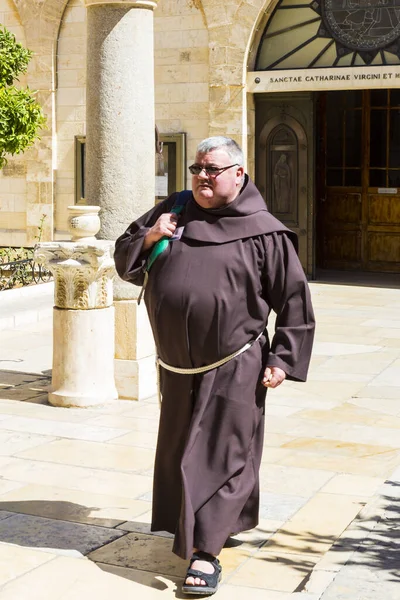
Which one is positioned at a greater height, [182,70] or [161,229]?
[182,70]

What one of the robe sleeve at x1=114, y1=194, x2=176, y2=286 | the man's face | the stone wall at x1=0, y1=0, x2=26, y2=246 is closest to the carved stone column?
the robe sleeve at x1=114, y1=194, x2=176, y2=286

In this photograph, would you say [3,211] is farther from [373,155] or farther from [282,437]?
[282,437]

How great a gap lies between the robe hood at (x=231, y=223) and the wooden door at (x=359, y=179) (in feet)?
43.3

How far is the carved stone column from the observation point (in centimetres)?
838

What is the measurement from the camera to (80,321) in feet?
27.7

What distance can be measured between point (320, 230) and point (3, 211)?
5.36 metres

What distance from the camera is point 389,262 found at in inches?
716

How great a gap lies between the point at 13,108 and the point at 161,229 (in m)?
9.21

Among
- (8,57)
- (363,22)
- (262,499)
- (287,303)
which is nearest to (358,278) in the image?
(363,22)

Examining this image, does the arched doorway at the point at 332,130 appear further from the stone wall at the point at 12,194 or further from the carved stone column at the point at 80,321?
the carved stone column at the point at 80,321

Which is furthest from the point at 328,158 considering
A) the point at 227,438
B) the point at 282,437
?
the point at 227,438

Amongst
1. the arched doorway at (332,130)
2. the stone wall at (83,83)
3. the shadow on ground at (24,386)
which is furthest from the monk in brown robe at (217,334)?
the stone wall at (83,83)

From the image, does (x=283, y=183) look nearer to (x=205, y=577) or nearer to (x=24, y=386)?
(x=24, y=386)

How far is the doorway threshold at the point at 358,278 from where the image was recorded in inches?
660
